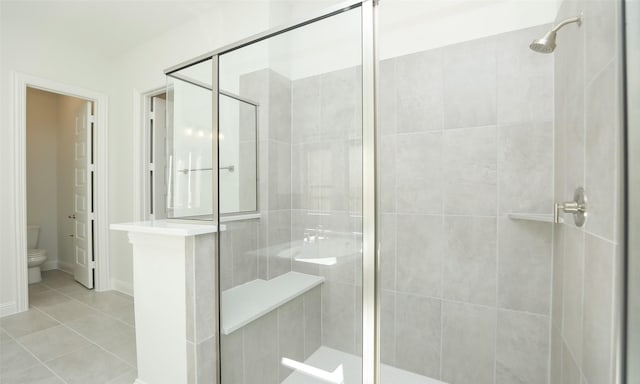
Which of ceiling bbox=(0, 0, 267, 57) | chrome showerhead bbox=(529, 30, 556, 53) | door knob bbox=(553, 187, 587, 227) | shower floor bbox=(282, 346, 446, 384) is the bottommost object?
shower floor bbox=(282, 346, 446, 384)

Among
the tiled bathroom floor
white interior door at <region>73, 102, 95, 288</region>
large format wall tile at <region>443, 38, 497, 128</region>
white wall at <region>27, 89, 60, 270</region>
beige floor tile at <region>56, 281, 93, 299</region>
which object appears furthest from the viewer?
white wall at <region>27, 89, 60, 270</region>

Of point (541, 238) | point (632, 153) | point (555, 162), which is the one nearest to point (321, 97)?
point (632, 153)

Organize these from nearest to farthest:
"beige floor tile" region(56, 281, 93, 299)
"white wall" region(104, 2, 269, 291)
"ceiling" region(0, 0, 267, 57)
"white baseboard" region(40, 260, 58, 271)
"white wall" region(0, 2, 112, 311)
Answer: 1. "ceiling" region(0, 0, 267, 57)
2. "white wall" region(0, 2, 112, 311)
3. "white wall" region(104, 2, 269, 291)
4. "beige floor tile" region(56, 281, 93, 299)
5. "white baseboard" region(40, 260, 58, 271)

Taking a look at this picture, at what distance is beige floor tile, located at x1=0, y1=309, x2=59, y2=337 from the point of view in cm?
223

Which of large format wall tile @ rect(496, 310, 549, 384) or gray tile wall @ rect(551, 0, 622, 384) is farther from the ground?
gray tile wall @ rect(551, 0, 622, 384)

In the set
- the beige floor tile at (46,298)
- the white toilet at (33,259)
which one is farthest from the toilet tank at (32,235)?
the beige floor tile at (46,298)

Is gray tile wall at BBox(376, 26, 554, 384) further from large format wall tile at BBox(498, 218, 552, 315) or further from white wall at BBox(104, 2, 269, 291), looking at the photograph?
white wall at BBox(104, 2, 269, 291)

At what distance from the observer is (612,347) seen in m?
0.75

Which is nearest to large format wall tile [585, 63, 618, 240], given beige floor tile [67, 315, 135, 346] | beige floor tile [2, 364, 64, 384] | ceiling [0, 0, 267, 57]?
ceiling [0, 0, 267, 57]

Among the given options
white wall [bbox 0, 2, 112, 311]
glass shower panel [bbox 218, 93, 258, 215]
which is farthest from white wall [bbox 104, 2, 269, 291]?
glass shower panel [bbox 218, 93, 258, 215]

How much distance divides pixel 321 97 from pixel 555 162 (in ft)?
4.30

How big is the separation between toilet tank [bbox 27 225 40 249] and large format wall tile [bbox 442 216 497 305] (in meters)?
4.95

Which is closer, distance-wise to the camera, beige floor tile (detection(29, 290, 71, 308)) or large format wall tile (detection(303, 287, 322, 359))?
large format wall tile (detection(303, 287, 322, 359))

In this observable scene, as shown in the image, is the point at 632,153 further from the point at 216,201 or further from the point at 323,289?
the point at 216,201
